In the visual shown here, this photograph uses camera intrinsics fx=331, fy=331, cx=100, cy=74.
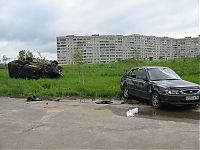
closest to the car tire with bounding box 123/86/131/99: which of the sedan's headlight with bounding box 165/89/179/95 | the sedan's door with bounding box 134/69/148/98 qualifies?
the sedan's door with bounding box 134/69/148/98

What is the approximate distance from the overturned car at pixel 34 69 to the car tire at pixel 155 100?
15.3 m

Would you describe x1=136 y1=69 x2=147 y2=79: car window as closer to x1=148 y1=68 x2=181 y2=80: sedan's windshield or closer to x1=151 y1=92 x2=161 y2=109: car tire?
x1=148 y1=68 x2=181 y2=80: sedan's windshield

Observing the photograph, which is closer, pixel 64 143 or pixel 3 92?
pixel 64 143

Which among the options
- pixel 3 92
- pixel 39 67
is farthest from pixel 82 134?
pixel 39 67

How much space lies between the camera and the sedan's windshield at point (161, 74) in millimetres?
12031

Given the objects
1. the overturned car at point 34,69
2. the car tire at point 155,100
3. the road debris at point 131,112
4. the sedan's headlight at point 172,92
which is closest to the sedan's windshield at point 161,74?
the car tire at point 155,100

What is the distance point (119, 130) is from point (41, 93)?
30.7ft

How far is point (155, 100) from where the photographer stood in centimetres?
1117

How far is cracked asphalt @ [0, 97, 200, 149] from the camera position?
6527 mm

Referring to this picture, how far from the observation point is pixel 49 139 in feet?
23.0

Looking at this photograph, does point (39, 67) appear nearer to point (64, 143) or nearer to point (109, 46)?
point (64, 143)

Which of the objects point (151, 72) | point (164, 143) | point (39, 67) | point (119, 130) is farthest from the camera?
point (39, 67)

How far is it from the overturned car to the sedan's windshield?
1428cm

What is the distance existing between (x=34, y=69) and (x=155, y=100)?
16.1m
